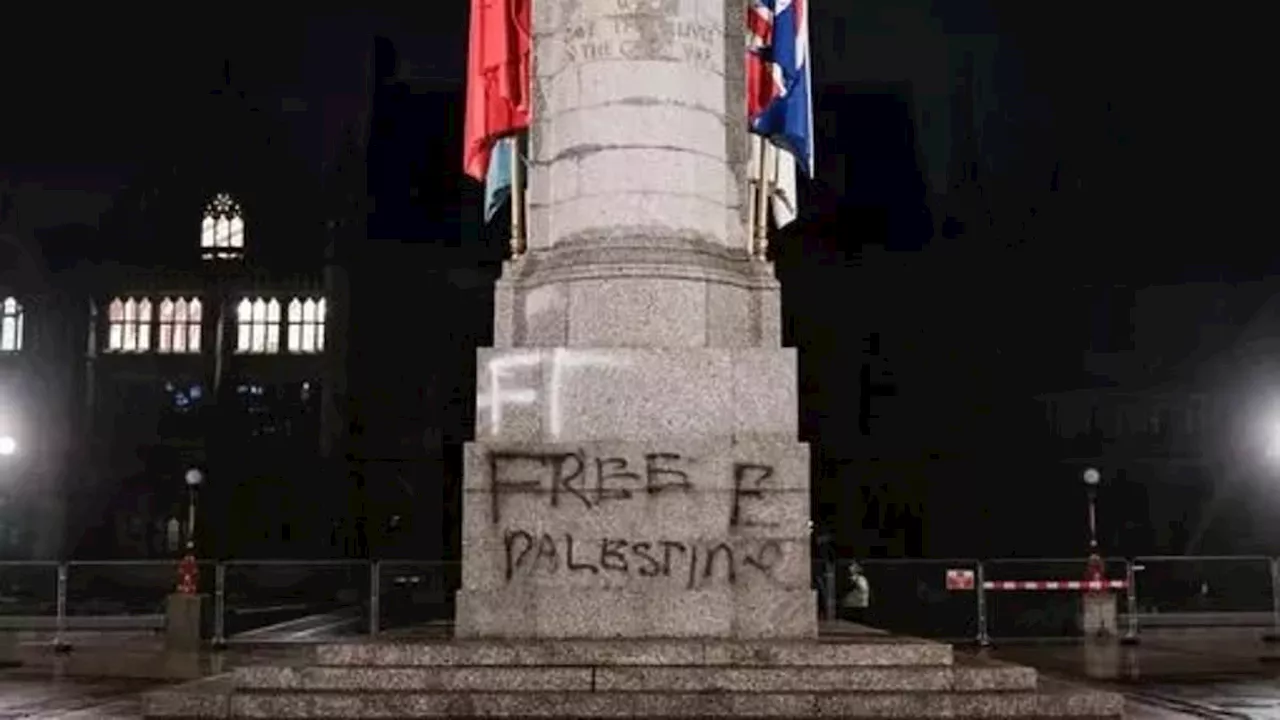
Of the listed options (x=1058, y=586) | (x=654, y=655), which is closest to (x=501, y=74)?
(x=654, y=655)

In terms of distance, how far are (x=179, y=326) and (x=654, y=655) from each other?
226 feet

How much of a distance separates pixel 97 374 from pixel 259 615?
39.4 metres

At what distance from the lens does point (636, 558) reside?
45.5 ft

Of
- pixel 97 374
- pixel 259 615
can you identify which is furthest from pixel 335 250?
pixel 259 615

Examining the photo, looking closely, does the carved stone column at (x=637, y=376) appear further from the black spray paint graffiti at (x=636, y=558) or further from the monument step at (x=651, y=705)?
the monument step at (x=651, y=705)

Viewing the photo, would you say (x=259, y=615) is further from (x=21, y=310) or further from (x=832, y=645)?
(x=21, y=310)

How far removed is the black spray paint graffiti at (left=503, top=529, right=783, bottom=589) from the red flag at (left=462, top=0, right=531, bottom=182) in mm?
5083

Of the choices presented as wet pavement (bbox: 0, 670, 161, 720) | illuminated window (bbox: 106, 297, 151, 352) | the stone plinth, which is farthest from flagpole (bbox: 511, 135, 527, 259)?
illuminated window (bbox: 106, 297, 151, 352)

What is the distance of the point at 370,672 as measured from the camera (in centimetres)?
1255

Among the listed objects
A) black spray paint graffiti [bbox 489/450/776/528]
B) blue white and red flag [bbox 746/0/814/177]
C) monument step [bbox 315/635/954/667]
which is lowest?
monument step [bbox 315/635/954/667]

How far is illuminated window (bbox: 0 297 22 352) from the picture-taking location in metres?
79.5

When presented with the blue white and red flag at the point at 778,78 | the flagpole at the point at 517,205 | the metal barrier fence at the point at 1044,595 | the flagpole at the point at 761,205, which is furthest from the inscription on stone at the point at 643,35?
the metal barrier fence at the point at 1044,595

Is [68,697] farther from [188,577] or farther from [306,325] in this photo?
[306,325]

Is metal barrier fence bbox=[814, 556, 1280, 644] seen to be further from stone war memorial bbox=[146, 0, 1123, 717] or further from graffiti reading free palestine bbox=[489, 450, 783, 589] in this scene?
graffiti reading free palestine bbox=[489, 450, 783, 589]
